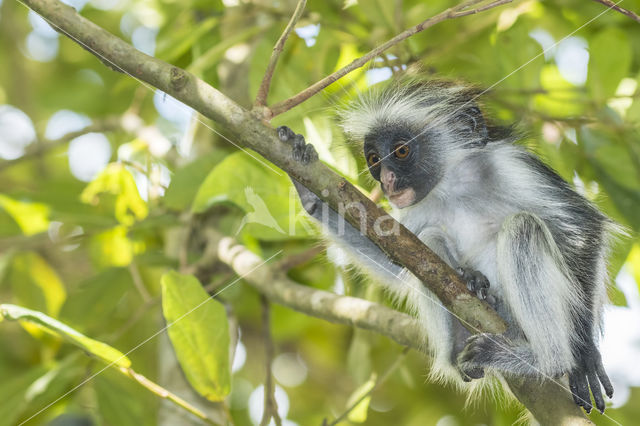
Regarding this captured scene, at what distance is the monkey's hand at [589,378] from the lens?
9.23 ft

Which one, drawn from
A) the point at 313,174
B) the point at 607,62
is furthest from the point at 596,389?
the point at 607,62

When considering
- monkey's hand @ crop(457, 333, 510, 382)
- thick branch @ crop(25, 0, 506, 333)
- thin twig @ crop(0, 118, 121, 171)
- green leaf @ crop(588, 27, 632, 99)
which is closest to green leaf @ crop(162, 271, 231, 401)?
thick branch @ crop(25, 0, 506, 333)

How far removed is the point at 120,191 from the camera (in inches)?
151

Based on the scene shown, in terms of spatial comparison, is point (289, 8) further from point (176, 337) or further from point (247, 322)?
point (247, 322)

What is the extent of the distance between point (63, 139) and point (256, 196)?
2.05m

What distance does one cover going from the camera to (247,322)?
238 inches

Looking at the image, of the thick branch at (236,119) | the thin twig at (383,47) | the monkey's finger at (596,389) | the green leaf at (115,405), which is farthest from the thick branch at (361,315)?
the thin twig at (383,47)

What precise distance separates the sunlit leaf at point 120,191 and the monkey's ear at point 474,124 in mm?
1885

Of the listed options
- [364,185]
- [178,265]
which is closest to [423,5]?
[364,185]

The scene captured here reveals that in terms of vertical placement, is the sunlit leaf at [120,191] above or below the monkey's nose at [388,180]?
below

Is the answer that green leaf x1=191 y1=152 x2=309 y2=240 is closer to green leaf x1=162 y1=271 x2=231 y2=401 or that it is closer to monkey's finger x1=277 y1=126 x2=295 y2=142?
green leaf x1=162 y1=271 x2=231 y2=401

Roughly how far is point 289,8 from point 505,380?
8.76 ft

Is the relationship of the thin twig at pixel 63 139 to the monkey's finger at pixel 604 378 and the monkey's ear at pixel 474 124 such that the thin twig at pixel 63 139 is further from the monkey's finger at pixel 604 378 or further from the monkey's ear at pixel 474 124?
the monkey's finger at pixel 604 378

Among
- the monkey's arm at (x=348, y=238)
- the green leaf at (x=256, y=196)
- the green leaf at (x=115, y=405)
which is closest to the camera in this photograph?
the green leaf at (x=256, y=196)
